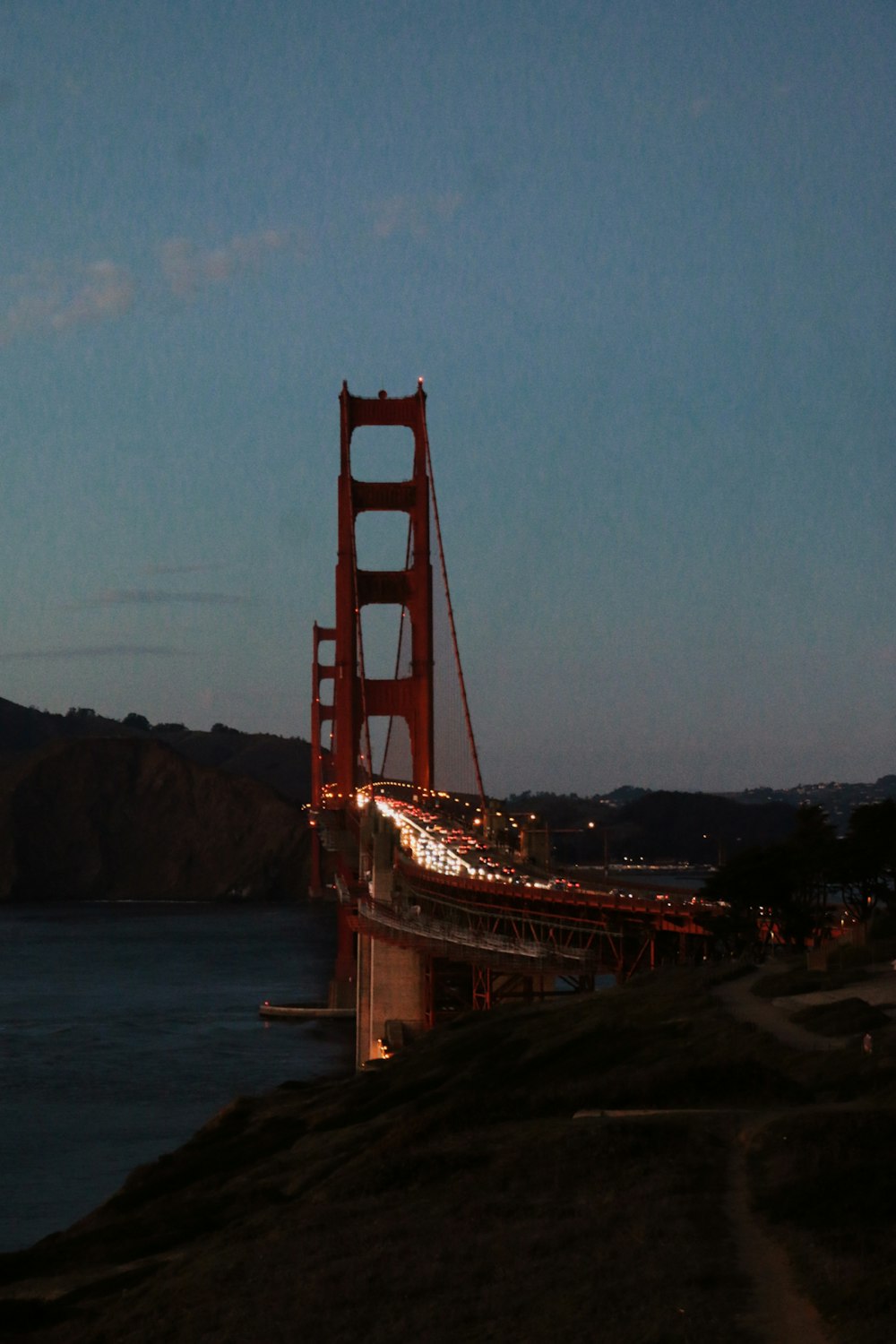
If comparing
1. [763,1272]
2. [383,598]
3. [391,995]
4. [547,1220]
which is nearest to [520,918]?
[391,995]

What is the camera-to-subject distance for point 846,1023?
23406 millimetres

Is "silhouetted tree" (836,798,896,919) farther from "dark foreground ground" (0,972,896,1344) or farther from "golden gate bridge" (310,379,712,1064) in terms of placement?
"dark foreground ground" (0,972,896,1344)

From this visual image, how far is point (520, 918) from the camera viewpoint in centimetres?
4594

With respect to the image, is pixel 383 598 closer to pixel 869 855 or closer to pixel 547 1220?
pixel 869 855

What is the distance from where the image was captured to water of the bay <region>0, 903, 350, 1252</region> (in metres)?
36.9

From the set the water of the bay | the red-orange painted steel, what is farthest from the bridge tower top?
the water of the bay

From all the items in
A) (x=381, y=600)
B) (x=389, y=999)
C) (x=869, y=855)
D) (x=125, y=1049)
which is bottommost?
(x=125, y=1049)

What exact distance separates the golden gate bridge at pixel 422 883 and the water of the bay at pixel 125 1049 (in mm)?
3794

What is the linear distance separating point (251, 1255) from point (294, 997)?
57.5 metres

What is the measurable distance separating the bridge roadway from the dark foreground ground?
14030 millimetres

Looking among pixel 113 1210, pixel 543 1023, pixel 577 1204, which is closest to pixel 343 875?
pixel 543 1023

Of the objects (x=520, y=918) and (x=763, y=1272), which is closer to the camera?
(x=763, y=1272)

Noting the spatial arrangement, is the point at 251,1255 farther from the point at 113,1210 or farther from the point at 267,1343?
the point at 113,1210

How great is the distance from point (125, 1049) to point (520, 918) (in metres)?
17.8
